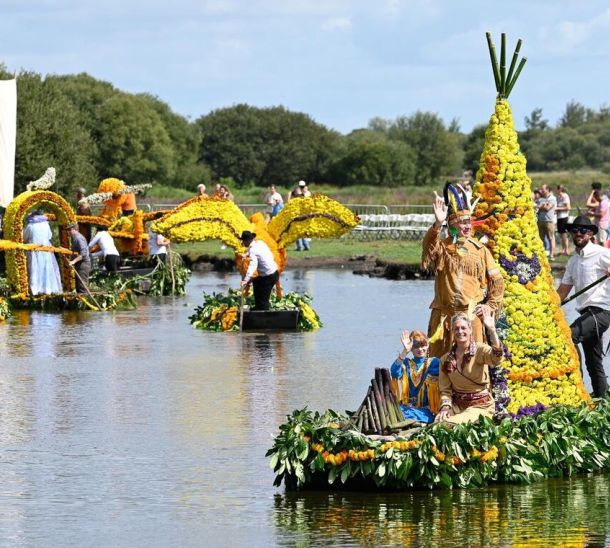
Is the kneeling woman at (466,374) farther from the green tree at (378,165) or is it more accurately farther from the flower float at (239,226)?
the green tree at (378,165)

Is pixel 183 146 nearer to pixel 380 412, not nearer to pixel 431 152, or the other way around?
pixel 431 152

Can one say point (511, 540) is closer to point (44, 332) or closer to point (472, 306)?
point (472, 306)

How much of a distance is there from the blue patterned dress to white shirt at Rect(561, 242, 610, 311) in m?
2.99

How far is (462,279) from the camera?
12.5 meters

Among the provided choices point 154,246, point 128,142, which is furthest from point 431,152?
point 154,246

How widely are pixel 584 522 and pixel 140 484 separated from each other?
3485 millimetres

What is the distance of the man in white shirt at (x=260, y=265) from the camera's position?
74.0 feet

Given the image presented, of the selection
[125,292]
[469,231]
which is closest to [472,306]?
[469,231]

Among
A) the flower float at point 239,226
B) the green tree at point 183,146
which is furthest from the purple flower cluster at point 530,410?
the green tree at point 183,146

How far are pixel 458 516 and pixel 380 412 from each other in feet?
4.09

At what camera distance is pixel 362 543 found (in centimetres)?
991

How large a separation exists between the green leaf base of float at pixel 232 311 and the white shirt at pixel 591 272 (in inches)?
377

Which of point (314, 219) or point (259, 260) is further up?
point (314, 219)

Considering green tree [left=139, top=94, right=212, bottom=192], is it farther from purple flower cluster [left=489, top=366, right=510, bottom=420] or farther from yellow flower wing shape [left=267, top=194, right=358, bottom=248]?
purple flower cluster [left=489, top=366, right=510, bottom=420]
